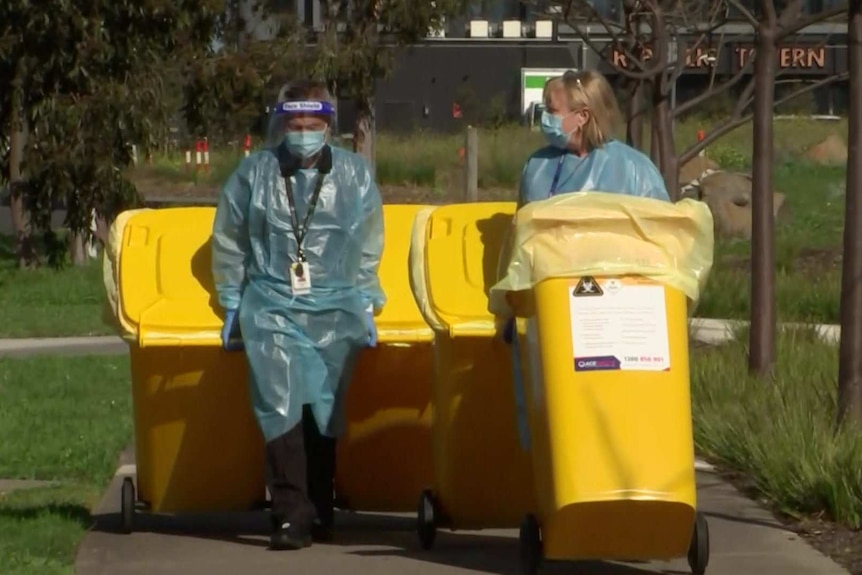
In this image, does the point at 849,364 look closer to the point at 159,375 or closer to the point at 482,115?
the point at 159,375

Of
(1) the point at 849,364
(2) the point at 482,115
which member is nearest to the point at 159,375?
(1) the point at 849,364

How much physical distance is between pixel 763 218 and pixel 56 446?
4173mm

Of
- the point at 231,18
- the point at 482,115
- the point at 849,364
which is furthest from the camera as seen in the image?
the point at 482,115

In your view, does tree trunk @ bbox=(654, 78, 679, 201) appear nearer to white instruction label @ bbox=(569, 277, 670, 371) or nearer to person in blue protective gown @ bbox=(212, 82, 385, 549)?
person in blue protective gown @ bbox=(212, 82, 385, 549)

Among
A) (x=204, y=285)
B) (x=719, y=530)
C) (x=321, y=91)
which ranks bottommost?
(x=719, y=530)

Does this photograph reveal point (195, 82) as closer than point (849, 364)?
No

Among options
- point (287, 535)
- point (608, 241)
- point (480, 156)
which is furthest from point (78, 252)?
point (608, 241)

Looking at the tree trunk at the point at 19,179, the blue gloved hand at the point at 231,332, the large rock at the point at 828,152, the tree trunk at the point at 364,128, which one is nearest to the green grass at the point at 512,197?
the tree trunk at the point at 19,179

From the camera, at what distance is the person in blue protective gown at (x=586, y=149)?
20.9 feet

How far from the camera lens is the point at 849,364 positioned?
25.6ft

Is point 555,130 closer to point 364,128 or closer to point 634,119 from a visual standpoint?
point 634,119

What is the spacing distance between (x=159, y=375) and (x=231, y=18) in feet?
62.7

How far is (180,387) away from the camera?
7.02m

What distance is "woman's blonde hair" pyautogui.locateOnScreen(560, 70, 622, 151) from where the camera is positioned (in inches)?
251
